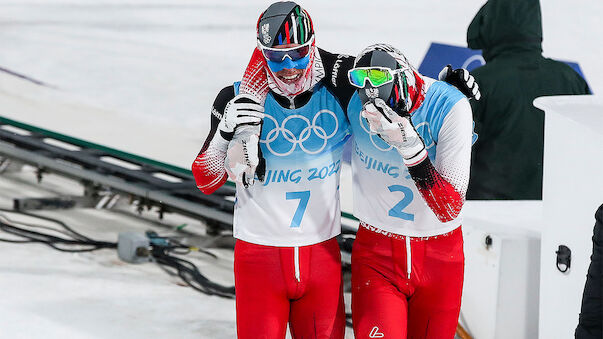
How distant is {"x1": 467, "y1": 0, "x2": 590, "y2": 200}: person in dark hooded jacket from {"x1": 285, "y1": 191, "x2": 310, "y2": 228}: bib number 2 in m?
1.78

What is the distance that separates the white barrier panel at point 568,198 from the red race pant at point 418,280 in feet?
2.22

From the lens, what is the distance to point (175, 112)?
26.5ft

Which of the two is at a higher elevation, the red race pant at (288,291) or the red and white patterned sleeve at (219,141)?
the red and white patterned sleeve at (219,141)

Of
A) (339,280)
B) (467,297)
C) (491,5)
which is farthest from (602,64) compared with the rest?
(339,280)

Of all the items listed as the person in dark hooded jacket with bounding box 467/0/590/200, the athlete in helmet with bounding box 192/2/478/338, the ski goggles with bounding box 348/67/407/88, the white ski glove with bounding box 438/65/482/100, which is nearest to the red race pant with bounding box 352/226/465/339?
the athlete in helmet with bounding box 192/2/478/338

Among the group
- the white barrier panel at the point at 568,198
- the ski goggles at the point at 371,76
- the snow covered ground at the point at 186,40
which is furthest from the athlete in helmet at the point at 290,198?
the snow covered ground at the point at 186,40

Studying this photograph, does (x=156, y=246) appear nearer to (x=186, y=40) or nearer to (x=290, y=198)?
(x=290, y=198)

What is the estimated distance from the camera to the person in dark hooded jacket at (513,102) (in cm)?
435

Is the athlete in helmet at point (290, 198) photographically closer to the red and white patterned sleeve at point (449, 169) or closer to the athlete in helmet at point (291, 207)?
the athlete in helmet at point (291, 207)

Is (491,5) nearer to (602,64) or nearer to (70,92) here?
(602,64)

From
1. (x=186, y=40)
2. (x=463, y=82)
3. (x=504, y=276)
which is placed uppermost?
(x=463, y=82)

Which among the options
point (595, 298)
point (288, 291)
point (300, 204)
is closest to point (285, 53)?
point (300, 204)

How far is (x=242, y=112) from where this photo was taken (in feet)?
8.24

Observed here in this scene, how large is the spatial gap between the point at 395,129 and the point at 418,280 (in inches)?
22.0
